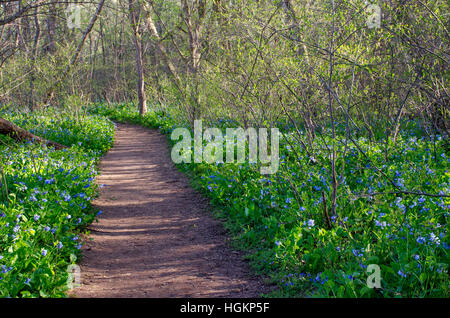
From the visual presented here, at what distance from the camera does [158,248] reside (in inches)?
175

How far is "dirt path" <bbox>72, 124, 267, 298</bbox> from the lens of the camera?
3.50 metres

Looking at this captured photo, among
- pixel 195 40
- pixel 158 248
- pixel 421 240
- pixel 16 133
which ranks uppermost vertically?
pixel 195 40

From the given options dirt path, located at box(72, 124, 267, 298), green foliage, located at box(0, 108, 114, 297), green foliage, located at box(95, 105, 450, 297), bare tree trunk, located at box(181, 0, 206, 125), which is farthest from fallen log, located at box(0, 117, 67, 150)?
green foliage, located at box(95, 105, 450, 297)

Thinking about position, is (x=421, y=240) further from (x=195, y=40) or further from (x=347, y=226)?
(x=195, y=40)

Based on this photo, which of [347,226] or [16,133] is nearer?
[347,226]

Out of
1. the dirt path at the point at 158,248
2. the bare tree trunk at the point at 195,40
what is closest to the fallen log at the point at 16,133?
the dirt path at the point at 158,248

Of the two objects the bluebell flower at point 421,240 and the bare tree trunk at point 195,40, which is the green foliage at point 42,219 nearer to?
the bluebell flower at point 421,240

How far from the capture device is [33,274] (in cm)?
315

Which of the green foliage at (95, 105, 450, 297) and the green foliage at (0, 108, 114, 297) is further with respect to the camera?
the green foliage at (0, 108, 114, 297)

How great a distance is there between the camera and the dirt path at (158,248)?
350 centimetres

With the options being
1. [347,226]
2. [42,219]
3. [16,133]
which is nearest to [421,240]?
[347,226]

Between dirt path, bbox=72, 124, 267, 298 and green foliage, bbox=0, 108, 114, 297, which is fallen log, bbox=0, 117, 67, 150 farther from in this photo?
dirt path, bbox=72, 124, 267, 298
